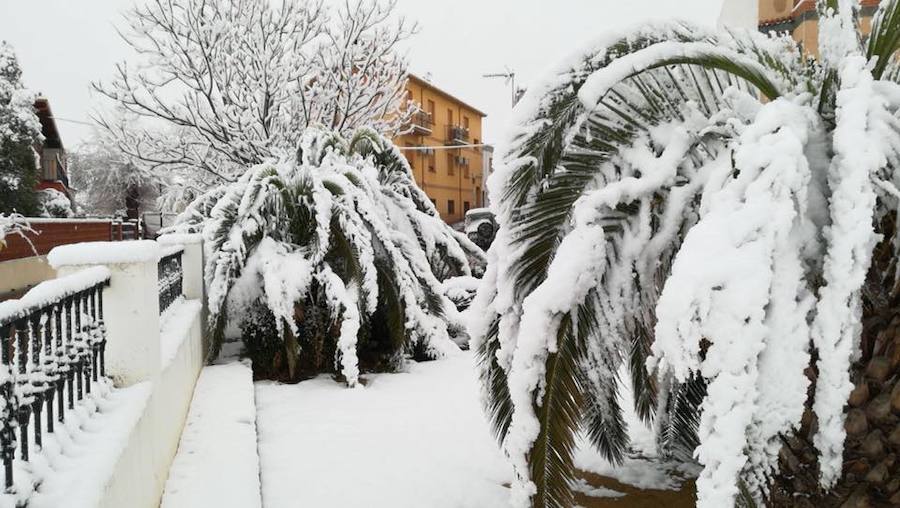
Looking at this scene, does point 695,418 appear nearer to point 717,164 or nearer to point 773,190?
point 717,164

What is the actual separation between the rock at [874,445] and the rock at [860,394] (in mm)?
95

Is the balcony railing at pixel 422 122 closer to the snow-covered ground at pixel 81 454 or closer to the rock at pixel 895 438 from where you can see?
the snow-covered ground at pixel 81 454

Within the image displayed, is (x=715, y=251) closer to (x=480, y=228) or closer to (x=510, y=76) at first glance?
(x=480, y=228)

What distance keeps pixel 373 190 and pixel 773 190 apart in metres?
4.85

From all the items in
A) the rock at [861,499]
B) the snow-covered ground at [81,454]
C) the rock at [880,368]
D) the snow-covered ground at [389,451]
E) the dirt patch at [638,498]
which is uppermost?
the rock at [880,368]

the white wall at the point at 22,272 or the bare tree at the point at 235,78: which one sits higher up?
the bare tree at the point at 235,78

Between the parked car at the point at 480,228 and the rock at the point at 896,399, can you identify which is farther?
the parked car at the point at 480,228

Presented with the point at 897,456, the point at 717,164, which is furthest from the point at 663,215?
the point at 897,456

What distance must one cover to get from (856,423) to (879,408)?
0.08 m

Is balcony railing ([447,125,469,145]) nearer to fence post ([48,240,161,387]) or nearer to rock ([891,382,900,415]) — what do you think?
fence post ([48,240,161,387])

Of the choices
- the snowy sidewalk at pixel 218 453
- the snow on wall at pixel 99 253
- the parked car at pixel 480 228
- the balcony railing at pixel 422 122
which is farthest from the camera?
the balcony railing at pixel 422 122

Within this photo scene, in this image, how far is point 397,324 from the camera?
236 inches

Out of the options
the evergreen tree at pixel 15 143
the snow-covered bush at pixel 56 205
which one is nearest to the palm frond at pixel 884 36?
the evergreen tree at pixel 15 143

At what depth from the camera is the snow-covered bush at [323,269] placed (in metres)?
5.60
